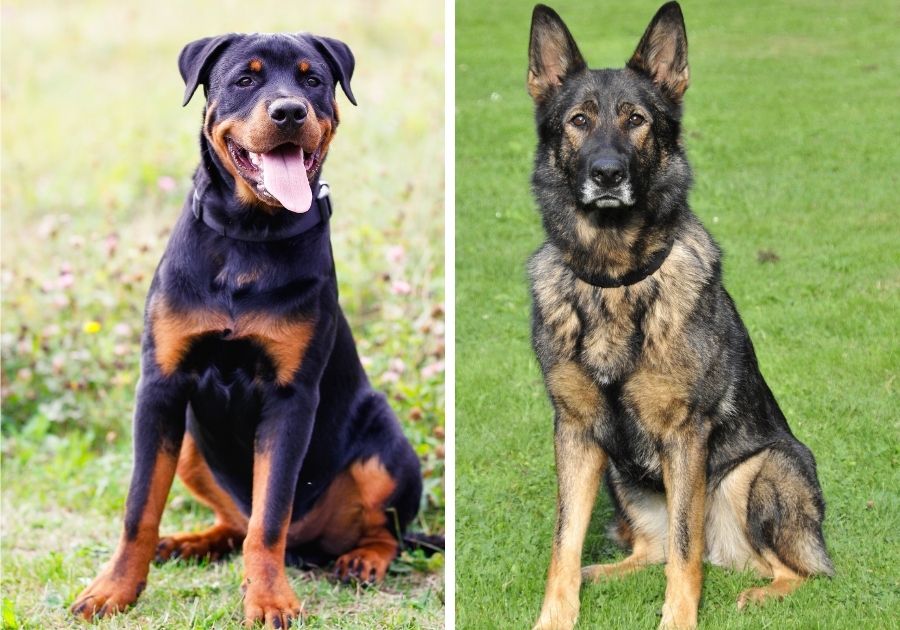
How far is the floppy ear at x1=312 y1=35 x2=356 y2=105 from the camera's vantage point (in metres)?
3.89

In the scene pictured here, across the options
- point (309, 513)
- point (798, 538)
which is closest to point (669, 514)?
point (798, 538)

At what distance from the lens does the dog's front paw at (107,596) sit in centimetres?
391

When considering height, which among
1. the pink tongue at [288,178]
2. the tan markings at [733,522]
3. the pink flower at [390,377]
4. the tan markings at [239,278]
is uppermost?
the pink tongue at [288,178]

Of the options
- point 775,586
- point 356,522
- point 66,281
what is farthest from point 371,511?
point 66,281

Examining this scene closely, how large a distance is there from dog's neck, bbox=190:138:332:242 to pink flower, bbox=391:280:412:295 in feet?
6.91

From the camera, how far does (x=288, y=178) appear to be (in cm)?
371

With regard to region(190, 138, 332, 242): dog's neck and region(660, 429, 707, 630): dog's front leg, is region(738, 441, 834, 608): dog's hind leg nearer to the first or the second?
region(660, 429, 707, 630): dog's front leg

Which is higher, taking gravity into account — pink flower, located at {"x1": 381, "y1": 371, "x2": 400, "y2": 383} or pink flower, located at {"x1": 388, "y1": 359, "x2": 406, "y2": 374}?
pink flower, located at {"x1": 388, "y1": 359, "x2": 406, "y2": 374}

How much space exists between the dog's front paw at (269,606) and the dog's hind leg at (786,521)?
1.60 metres

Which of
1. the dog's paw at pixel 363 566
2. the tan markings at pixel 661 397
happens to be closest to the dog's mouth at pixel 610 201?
the tan markings at pixel 661 397

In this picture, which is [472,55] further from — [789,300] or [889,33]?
[789,300]

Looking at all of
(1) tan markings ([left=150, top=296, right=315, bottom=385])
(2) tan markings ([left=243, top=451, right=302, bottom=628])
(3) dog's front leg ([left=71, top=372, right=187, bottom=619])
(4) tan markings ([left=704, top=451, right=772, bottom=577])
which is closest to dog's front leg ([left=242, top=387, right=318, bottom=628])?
(2) tan markings ([left=243, top=451, right=302, bottom=628])

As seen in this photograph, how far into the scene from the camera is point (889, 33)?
34.8ft

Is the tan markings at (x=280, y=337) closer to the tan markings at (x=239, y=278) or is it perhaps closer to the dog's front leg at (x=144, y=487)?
the tan markings at (x=239, y=278)
